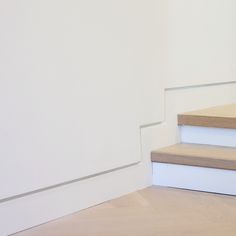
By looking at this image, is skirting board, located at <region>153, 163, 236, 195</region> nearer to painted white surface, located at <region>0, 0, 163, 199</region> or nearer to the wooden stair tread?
the wooden stair tread

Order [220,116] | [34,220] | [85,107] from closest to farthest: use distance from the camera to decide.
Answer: [34,220] < [85,107] < [220,116]

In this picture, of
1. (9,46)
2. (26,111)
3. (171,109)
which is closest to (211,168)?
(171,109)

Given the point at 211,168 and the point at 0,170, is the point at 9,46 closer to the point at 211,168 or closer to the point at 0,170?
the point at 0,170

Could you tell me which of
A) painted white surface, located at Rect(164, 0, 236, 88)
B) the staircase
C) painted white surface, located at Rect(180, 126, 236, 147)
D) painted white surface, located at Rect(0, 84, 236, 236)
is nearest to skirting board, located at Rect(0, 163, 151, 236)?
painted white surface, located at Rect(0, 84, 236, 236)

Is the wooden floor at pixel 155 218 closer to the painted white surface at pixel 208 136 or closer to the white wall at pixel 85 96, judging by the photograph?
the white wall at pixel 85 96

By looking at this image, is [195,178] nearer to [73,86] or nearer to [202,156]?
[202,156]

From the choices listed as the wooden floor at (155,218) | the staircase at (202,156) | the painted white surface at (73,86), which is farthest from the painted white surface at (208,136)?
the wooden floor at (155,218)

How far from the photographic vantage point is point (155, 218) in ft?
6.18

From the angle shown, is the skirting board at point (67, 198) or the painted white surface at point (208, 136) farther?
the painted white surface at point (208, 136)

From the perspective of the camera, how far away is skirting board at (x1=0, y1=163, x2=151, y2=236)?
1.77 m

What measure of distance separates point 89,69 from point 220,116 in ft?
2.35

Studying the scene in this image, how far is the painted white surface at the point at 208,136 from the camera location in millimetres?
2381

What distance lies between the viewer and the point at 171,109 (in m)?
2.54

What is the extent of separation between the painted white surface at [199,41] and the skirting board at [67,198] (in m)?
0.52
